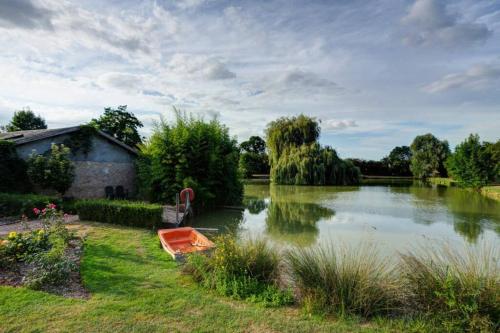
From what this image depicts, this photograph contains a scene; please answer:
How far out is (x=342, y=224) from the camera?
10.2 m

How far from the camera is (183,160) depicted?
39.3 feet

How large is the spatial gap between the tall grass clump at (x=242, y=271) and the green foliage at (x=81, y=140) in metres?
10.2

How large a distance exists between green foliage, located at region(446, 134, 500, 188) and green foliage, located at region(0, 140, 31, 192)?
29393 mm

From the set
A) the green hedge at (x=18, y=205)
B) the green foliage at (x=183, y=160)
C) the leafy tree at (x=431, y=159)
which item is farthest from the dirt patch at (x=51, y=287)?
the leafy tree at (x=431, y=159)

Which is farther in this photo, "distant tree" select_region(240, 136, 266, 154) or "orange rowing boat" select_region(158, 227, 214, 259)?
"distant tree" select_region(240, 136, 266, 154)

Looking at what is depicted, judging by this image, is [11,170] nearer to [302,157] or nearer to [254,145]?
[302,157]

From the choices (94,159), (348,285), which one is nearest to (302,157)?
(94,159)

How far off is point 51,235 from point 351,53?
9.79 metres

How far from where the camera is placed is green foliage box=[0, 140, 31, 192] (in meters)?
9.98

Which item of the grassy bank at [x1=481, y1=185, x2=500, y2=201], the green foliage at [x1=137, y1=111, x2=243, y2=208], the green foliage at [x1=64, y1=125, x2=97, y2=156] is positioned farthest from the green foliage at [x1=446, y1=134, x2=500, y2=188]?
the green foliage at [x1=64, y1=125, x2=97, y2=156]

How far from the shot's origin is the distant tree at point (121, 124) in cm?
2486

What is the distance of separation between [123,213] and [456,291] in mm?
7896

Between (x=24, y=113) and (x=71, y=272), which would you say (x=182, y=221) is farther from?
(x=24, y=113)

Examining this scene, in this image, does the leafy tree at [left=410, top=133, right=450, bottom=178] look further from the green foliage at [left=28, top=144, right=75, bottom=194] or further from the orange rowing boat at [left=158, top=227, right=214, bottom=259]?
the green foliage at [left=28, top=144, right=75, bottom=194]
